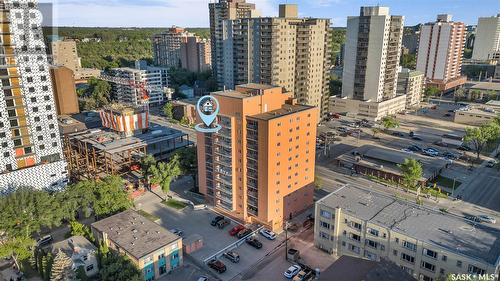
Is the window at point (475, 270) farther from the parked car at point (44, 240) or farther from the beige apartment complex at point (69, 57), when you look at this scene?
the beige apartment complex at point (69, 57)

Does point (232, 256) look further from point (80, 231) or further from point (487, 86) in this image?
point (487, 86)

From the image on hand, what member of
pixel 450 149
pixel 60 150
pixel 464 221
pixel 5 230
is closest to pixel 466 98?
pixel 450 149

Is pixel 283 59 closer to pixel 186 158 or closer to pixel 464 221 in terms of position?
pixel 186 158

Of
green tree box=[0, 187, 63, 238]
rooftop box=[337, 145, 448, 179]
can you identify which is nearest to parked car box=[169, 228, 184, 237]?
green tree box=[0, 187, 63, 238]

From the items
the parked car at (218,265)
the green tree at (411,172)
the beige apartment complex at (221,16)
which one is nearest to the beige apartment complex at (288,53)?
the beige apartment complex at (221,16)

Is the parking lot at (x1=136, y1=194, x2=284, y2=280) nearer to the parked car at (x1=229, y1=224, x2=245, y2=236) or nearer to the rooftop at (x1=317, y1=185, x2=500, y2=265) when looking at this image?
the parked car at (x1=229, y1=224, x2=245, y2=236)

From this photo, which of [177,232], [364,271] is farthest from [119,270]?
[364,271]
